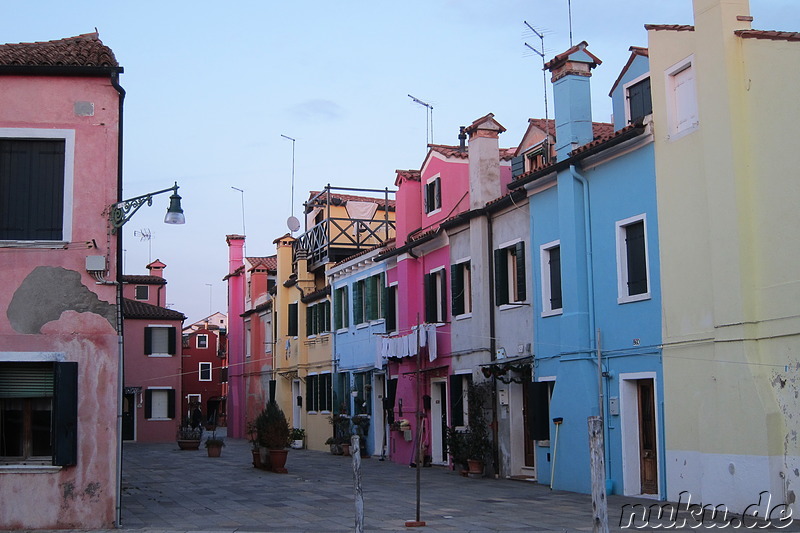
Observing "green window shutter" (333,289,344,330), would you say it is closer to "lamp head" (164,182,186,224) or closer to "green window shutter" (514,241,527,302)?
"green window shutter" (514,241,527,302)

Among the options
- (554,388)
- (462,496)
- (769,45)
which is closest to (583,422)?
(554,388)

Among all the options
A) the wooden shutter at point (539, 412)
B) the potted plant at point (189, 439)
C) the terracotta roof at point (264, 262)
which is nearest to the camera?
the wooden shutter at point (539, 412)

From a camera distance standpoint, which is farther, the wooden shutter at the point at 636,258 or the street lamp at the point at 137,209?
the wooden shutter at the point at 636,258

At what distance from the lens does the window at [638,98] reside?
18.6m

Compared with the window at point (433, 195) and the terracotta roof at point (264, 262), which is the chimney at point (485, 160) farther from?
the terracotta roof at point (264, 262)

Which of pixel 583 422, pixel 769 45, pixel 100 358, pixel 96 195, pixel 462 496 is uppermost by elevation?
pixel 769 45

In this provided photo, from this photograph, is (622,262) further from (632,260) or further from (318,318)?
(318,318)

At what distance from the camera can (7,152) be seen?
551 inches

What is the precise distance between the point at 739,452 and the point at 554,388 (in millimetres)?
5614

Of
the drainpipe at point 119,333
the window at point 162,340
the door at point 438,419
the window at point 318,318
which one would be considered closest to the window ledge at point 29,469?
the drainpipe at point 119,333

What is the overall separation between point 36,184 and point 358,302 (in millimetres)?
19043

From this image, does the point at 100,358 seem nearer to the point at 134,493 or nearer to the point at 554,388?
the point at 134,493

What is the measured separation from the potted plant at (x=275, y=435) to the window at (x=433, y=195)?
7046mm

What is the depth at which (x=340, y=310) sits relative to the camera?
112ft
